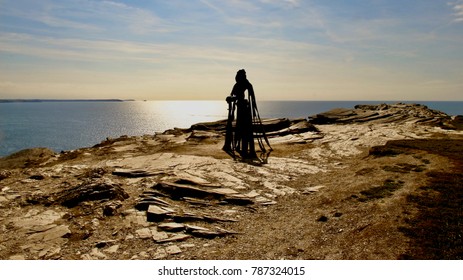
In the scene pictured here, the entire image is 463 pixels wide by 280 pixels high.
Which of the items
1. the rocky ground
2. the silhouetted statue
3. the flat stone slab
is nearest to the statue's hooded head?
the silhouetted statue

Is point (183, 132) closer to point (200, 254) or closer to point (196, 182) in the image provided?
point (196, 182)

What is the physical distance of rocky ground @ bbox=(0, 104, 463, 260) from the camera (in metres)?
9.01

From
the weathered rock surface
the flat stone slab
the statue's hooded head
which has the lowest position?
the flat stone slab

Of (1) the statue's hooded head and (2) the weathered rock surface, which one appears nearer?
(1) the statue's hooded head

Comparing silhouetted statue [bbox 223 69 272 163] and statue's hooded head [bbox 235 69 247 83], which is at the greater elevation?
statue's hooded head [bbox 235 69 247 83]

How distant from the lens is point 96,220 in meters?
10.9

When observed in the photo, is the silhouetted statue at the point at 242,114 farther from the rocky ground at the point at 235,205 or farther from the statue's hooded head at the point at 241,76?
the rocky ground at the point at 235,205

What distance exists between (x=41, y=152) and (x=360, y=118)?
3169 cm

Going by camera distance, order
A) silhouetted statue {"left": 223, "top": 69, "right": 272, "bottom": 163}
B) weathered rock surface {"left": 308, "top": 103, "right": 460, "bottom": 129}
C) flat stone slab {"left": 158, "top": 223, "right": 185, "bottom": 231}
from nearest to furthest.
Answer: flat stone slab {"left": 158, "top": 223, "right": 185, "bottom": 231} → silhouetted statue {"left": 223, "top": 69, "right": 272, "bottom": 163} → weathered rock surface {"left": 308, "top": 103, "right": 460, "bottom": 129}

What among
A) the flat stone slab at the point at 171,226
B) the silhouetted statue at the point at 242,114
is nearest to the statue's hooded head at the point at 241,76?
the silhouetted statue at the point at 242,114

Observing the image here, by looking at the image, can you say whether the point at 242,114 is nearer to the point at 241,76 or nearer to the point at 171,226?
the point at 241,76

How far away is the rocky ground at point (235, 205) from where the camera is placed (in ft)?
29.6

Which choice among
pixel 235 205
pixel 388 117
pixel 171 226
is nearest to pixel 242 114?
pixel 235 205

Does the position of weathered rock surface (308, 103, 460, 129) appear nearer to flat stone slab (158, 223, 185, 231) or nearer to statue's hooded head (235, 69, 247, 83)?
statue's hooded head (235, 69, 247, 83)
